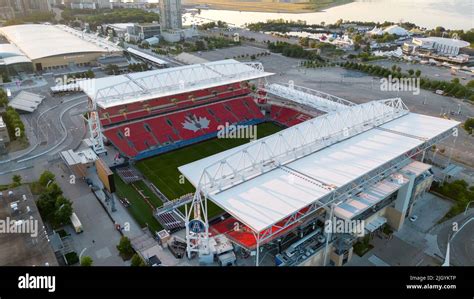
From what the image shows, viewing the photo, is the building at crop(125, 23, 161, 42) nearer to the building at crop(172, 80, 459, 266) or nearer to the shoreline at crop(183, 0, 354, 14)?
the building at crop(172, 80, 459, 266)

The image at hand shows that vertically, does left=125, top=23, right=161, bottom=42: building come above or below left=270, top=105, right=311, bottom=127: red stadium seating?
above

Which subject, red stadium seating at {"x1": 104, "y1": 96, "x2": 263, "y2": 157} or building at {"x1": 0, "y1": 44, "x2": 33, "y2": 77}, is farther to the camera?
building at {"x1": 0, "y1": 44, "x2": 33, "y2": 77}

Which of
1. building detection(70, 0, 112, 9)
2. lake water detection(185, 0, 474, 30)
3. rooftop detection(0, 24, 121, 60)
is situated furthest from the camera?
building detection(70, 0, 112, 9)

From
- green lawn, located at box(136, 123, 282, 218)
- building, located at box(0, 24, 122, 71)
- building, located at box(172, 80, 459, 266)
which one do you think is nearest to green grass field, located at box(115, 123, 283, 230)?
green lawn, located at box(136, 123, 282, 218)

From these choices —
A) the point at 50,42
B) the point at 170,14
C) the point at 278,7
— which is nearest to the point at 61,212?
the point at 50,42

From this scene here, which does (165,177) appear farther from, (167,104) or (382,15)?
(382,15)

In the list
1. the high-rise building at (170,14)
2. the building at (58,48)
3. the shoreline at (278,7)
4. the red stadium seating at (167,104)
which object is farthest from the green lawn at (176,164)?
the shoreline at (278,7)
